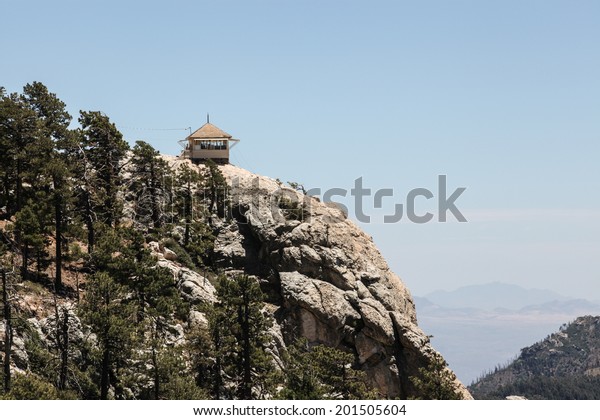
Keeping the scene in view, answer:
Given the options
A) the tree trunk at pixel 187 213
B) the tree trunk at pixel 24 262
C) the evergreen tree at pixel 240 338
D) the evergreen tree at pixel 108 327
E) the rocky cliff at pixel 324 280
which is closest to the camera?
the evergreen tree at pixel 108 327

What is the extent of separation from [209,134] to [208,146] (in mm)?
1848

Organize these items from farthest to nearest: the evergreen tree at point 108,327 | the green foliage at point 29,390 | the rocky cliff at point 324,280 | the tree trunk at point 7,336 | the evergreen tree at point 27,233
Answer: the rocky cliff at point 324,280 → the evergreen tree at point 27,233 → the evergreen tree at point 108,327 → the tree trunk at point 7,336 → the green foliage at point 29,390

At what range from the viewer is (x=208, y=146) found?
11212 centimetres

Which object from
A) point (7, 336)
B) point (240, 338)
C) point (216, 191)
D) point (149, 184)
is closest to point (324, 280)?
point (216, 191)

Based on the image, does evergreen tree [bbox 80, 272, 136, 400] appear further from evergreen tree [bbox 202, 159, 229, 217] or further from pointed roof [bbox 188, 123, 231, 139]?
pointed roof [bbox 188, 123, 231, 139]

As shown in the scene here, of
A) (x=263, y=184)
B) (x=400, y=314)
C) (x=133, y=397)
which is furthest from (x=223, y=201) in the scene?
(x=133, y=397)

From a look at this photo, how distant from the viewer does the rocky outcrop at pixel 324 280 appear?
84.9m

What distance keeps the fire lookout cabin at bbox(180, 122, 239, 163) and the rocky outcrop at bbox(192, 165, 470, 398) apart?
13085 mm

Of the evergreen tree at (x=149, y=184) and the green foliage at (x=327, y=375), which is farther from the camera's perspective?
the evergreen tree at (x=149, y=184)

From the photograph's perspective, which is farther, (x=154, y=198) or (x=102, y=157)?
(x=154, y=198)

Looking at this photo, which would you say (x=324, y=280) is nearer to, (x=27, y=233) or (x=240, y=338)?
(x=240, y=338)

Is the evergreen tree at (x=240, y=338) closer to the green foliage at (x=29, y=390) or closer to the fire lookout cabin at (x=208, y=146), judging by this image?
the green foliage at (x=29, y=390)

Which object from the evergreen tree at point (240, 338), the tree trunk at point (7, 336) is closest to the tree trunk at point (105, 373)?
the tree trunk at point (7, 336)

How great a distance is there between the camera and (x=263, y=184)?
3942 inches
